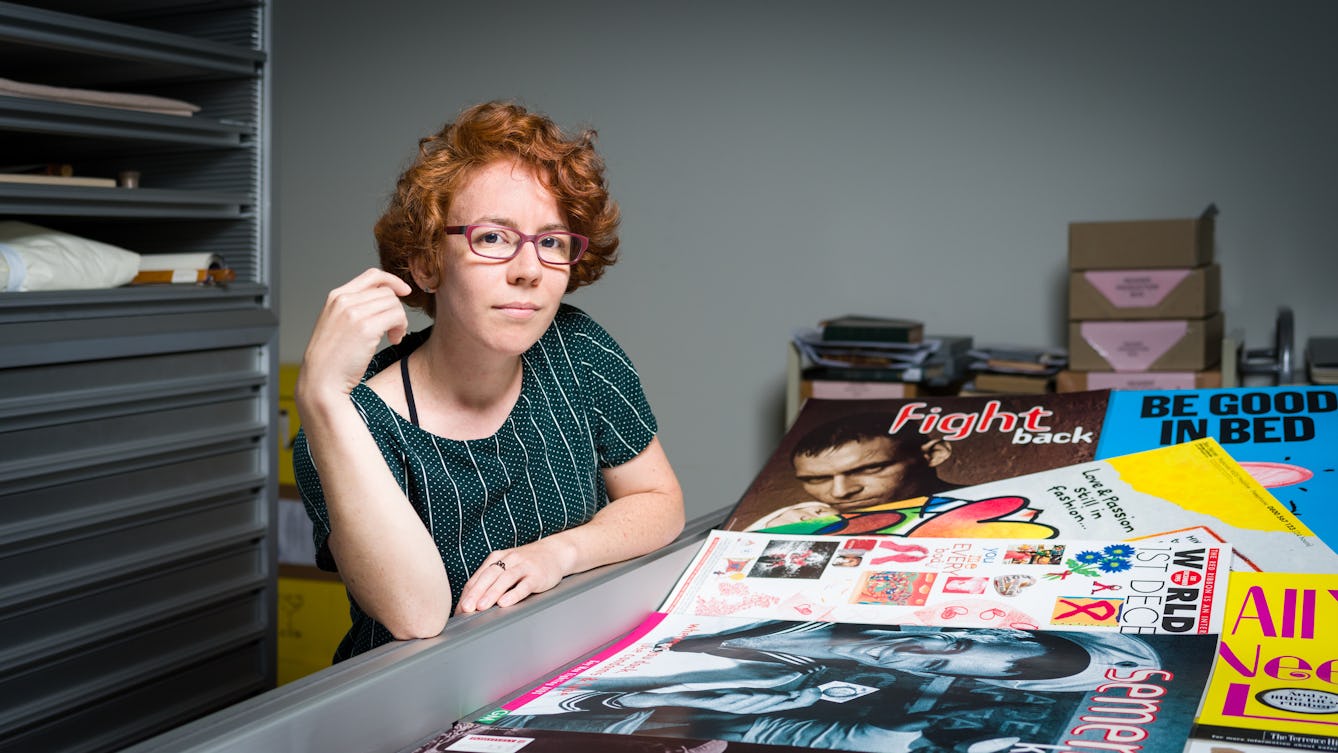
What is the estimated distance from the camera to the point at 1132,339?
2609 mm

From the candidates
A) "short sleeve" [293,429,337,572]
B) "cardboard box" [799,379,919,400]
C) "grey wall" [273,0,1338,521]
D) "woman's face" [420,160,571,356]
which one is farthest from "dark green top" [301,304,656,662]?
"grey wall" [273,0,1338,521]

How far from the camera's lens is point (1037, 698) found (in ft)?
2.18

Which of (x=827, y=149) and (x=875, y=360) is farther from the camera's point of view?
(x=827, y=149)

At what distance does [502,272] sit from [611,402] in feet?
1.05

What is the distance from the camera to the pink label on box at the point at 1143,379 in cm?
259

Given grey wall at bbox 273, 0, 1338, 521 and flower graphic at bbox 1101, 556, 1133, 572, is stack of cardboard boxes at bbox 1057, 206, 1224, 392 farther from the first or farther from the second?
flower graphic at bbox 1101, 556, 1133, 572

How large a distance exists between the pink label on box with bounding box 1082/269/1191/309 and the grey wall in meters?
0.48

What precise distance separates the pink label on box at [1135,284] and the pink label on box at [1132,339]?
0.16 ft

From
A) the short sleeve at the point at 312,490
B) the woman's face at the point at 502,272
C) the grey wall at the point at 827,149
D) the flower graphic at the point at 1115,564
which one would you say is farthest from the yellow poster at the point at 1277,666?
the grey wall at the point at 827,149

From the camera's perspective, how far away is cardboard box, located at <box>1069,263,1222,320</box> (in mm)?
2568

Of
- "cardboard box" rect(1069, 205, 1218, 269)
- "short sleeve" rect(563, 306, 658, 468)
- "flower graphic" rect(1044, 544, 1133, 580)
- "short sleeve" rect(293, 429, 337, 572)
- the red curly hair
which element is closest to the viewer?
"flower graphic" rect(1044, 544, 1133, 580)

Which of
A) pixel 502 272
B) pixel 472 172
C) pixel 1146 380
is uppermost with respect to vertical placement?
pixel 472 172

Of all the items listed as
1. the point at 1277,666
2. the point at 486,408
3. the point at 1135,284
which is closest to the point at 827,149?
the point at 1135,284

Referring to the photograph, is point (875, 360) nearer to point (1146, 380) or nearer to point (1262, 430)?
point (1146, 380)
